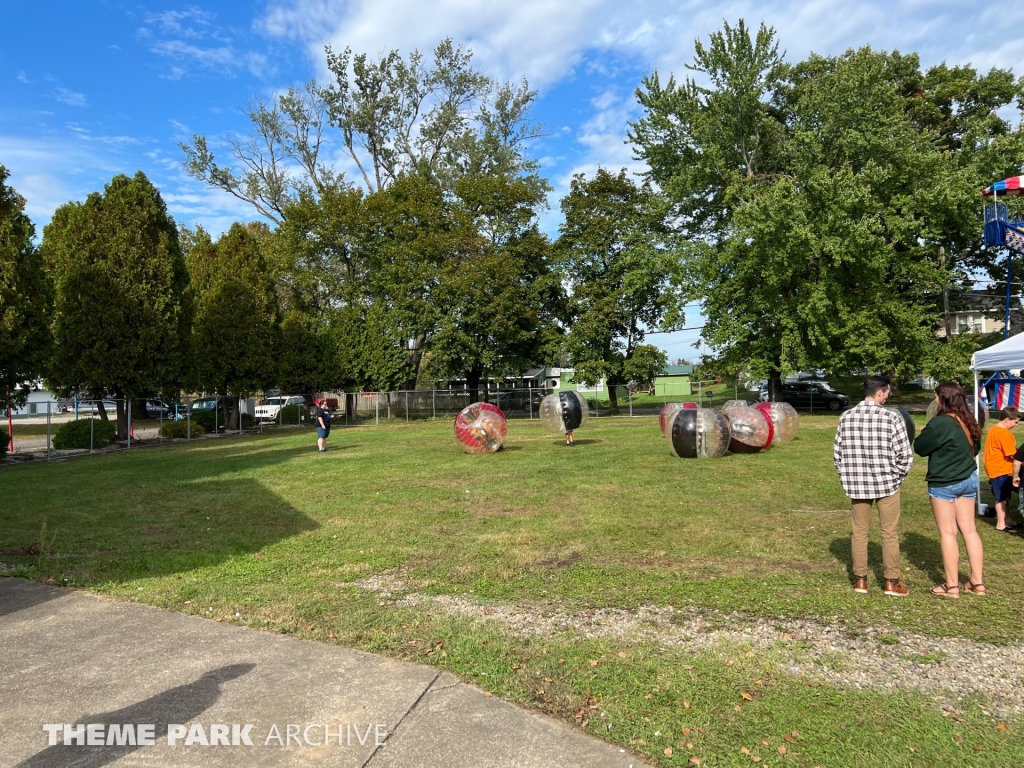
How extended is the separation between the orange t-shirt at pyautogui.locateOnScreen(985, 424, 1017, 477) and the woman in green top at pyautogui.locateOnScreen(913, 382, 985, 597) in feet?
10.9

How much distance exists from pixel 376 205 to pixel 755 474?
104ft

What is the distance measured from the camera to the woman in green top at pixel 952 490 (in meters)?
5.79

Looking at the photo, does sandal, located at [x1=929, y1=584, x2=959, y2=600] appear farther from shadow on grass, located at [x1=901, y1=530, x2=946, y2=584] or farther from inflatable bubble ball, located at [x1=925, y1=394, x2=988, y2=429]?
inflatable bubble ball, located at [x1=925, y1=394, x2=988, y2=429]

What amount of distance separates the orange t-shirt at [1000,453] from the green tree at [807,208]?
77.0 ft

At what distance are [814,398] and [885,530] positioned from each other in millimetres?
37251

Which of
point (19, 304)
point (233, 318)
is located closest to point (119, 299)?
point (19, 304)

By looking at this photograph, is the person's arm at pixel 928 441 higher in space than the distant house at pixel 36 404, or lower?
lower

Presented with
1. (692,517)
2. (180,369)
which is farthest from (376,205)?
(692,517)

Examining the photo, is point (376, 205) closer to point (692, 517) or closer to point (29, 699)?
point (692, 517)

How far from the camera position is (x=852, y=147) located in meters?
31.5

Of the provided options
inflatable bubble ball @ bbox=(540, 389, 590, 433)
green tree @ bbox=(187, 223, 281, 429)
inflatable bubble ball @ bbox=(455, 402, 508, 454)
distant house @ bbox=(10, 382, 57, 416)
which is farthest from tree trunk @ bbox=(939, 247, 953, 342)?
distant house @ bbox=(10, 382, 57, 416)

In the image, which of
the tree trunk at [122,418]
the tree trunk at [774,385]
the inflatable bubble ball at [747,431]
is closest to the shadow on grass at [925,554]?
the inflatable bubble ball at [747,431]

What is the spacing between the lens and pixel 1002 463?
28.5 ft

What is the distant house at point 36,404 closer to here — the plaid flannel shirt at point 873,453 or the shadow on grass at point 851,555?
the shadow on grass at point 851,555
